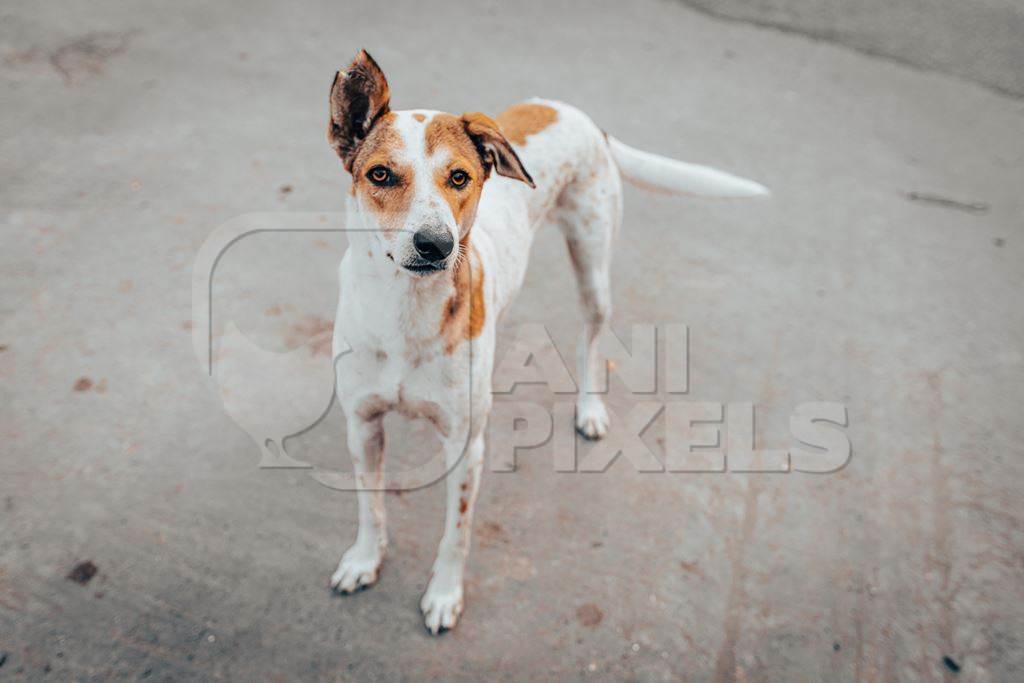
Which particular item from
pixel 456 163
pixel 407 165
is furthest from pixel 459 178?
pixel 407 165

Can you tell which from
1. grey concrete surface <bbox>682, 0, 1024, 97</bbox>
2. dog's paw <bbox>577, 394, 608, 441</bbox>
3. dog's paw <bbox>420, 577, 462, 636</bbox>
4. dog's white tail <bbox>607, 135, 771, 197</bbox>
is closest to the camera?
dog's paw <bbox>420, 577, 462, 636</bbox>

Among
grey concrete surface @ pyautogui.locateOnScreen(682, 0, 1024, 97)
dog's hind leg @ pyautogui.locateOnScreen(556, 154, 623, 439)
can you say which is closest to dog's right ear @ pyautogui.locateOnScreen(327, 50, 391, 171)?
dog's hind leg @ pyautogui.locateOnScreen(556, 154, 623, 439)

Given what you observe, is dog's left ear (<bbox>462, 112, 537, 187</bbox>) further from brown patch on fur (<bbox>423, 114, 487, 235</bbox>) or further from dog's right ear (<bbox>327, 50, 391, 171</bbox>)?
dog's right ear (<bbox>327, 50, 391, 171</bbox>)

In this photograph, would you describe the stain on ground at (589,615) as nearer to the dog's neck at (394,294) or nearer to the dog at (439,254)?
the dog at (439,254)

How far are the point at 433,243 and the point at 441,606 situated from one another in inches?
58.5

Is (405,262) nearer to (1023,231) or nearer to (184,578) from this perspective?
(184,578)

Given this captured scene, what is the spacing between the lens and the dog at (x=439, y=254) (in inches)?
80.8

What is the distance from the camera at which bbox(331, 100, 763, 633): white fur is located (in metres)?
2.19

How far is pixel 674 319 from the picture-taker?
4.18 m

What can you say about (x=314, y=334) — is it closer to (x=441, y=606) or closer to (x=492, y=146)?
(x=441, y=606)

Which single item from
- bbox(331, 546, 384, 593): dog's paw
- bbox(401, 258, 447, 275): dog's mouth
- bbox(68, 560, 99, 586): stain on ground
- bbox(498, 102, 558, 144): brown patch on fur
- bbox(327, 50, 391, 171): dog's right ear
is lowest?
bbox(68, 560, 99, 586): stain on ground

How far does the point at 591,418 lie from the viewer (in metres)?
3.60

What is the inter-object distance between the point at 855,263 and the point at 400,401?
347cm

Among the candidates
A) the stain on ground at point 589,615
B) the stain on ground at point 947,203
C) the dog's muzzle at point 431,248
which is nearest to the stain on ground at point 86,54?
the dog's muzzle at point 431,248
